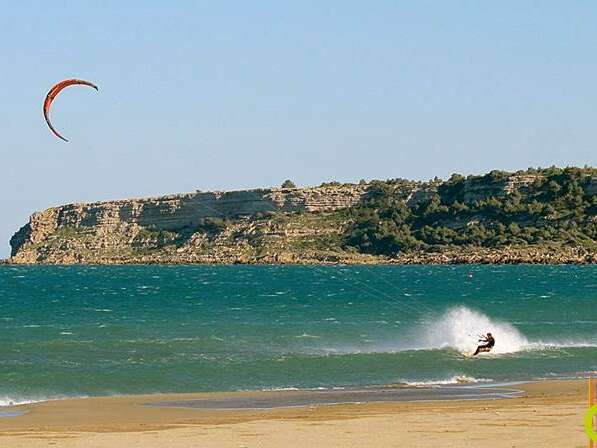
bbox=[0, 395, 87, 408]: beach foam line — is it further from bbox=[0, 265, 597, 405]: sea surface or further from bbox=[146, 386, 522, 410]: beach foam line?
bbox=[146, 386, 522, 410]: beach foam line

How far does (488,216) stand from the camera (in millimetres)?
163375

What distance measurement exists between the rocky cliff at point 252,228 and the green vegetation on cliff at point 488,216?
471mm

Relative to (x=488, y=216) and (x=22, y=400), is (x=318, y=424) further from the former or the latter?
(x=488, y=216)

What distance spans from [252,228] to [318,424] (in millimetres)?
157753

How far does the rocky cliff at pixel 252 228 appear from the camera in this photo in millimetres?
163000

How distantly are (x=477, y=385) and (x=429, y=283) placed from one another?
75419mm

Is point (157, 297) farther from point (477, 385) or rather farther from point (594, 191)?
point (594, 191)

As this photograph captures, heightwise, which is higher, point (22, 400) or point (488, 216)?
point (488, 216)

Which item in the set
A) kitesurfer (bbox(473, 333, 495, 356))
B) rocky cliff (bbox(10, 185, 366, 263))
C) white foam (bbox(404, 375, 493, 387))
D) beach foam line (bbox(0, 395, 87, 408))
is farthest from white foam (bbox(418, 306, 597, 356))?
rocky cliff (bbox(10, 185, 366, 263))

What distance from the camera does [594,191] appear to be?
16188 centimetres

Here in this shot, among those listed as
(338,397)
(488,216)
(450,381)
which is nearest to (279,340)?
(450,381)

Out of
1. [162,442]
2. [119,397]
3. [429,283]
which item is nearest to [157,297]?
[429,283]

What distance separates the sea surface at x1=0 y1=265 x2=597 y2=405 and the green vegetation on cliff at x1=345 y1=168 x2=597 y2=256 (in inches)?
3013

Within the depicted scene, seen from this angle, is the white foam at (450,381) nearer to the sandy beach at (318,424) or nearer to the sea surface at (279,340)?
the sea surface at (279,340)
